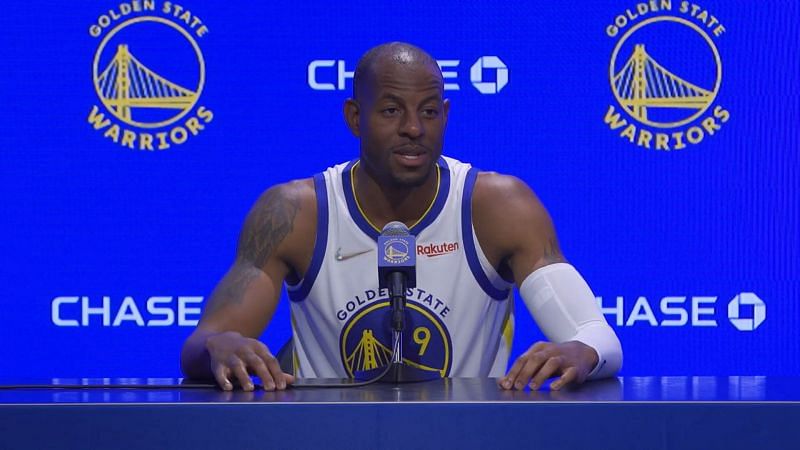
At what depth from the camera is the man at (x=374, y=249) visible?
2205 mm

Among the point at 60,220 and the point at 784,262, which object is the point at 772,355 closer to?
the point at 784,262

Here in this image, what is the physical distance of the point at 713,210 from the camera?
121 inches

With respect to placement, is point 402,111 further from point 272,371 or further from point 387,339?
point 272,371

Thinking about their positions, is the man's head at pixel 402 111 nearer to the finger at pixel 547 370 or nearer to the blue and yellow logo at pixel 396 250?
the blue and yellow logo at pixel 396 250

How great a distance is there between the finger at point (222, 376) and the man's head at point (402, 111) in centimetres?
73

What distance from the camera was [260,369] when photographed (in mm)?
1603

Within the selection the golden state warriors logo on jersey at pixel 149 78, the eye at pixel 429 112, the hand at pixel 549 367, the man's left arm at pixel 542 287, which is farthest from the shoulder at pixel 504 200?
the golden state warriors logo on jersey at pixel 149 78

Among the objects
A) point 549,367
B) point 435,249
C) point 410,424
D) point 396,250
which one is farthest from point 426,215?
point 410,424

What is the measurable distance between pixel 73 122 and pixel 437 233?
1354 mm

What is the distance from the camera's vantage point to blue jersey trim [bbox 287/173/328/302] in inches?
91.3

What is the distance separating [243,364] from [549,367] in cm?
46

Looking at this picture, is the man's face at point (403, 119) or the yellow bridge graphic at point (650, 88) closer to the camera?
the man's face at point (403, 119)

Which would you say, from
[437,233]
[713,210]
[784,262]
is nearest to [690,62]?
[713,210]

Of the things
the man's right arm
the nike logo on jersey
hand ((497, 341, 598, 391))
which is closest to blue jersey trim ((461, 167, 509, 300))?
the nike logo on jersey
